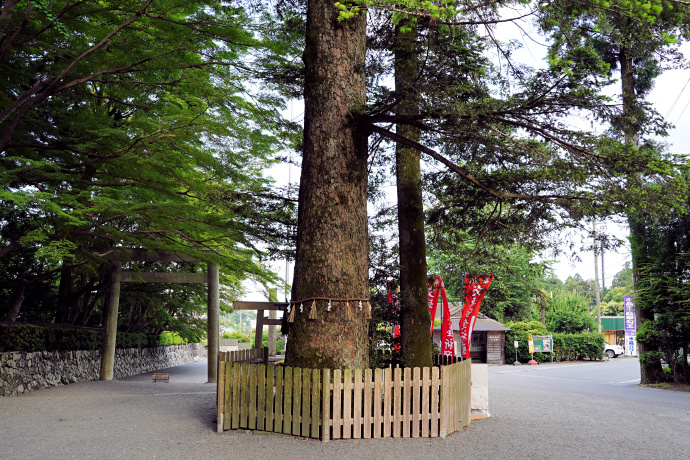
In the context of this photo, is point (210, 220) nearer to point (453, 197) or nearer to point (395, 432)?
point (453, 197)

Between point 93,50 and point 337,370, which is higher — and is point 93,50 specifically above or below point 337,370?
above

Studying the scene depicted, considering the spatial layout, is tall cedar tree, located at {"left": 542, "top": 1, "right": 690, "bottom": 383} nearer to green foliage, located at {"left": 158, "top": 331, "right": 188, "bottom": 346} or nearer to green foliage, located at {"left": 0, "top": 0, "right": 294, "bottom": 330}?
green foliage, located at {"left": 0, "top": 0, "right": 294, "bottom": 330}

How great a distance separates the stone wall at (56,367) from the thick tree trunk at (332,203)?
26.6 ft

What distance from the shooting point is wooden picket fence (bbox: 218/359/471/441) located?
671 cm

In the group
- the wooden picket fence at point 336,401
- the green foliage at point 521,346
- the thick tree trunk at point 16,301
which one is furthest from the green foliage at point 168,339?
the wooden picket fence at point 336,401

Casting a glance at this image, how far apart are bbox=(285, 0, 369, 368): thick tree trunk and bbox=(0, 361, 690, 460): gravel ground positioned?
133cm

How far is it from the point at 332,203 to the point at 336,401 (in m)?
2.75

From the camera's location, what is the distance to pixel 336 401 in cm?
670

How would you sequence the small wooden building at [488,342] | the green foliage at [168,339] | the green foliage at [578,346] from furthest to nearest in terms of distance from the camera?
the green foliage at [578,346]
the small wooden building at [488,342]
the green foliage at [168,339]

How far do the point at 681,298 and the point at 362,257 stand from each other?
14.4 m

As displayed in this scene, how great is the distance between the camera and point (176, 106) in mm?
11945

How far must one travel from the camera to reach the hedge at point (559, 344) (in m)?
34.3

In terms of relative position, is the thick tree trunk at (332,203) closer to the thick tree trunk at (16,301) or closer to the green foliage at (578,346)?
the thick tree trunk at (16,301)

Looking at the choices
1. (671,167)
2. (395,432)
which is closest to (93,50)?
(395,432)
